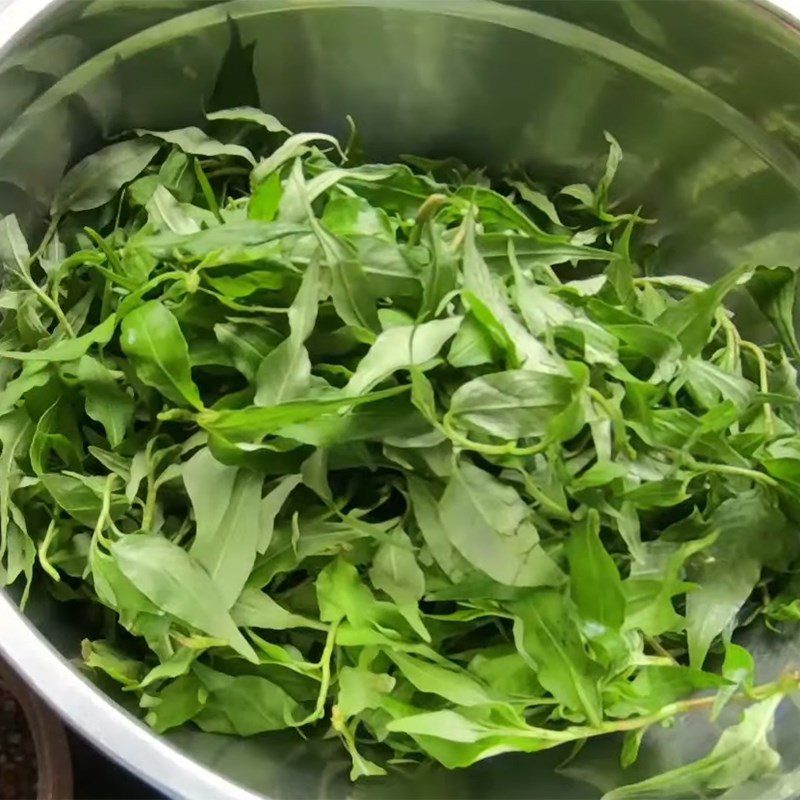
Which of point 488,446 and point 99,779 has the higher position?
point 488,446

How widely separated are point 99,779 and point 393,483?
1.27 feet

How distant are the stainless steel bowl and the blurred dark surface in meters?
0.27

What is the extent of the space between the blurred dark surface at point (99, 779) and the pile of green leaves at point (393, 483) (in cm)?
28

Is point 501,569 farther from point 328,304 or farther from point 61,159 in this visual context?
point 61,159

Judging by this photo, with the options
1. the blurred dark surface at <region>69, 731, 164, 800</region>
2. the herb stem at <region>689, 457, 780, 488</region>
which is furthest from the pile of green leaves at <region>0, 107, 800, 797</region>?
the blurred dark surface at <region>69, 731, 164, 800</region>

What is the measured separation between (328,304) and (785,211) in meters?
0.25

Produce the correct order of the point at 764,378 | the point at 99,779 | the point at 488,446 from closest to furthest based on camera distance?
the point at 488,446 → the point at 764,378 → the point at 99,779

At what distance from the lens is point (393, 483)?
19.1 inches

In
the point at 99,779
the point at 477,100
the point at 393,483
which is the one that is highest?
the point at 477,100

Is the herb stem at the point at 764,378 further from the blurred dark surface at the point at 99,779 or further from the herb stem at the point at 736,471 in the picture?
the blurred dark surface at the point at 99,779

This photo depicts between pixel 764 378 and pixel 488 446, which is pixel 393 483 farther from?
pixel 764 378

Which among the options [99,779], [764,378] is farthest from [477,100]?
[99,779]

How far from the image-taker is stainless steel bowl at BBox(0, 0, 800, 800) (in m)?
0.49

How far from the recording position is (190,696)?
47cm
